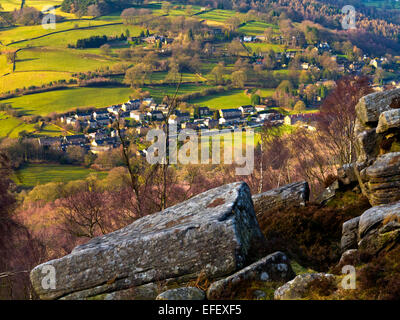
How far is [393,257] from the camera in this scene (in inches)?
392

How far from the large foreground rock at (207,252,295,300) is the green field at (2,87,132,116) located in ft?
380

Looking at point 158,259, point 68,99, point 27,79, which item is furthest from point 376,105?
point 27,79

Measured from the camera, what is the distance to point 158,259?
1097 cm

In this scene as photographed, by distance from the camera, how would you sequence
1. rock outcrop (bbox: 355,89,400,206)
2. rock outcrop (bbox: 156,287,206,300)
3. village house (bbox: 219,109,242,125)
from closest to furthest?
rock outcrop (bbox: 156,287,206,300) < rock outcrop (bbox: 355,89,400,206) < village house (bbox: 219,109,242,125)

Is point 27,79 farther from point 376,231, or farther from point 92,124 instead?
point 376,231

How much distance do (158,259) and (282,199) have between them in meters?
7.88

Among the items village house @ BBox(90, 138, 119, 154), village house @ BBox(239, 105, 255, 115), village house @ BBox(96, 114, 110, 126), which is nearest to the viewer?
village house @ BBox(90, 138, 119, 154)

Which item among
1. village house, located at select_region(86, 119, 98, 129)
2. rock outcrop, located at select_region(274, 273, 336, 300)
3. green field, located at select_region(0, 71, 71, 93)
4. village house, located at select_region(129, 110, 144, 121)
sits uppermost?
rock outcrop, located at select_region(274, 273, 336, 300)

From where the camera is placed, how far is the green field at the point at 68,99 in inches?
4788

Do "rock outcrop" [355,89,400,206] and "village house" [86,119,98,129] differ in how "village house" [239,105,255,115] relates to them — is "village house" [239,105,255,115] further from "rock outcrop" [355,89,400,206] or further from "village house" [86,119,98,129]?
"rock outcrop" [355,89,400,206]

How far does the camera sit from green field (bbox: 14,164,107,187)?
81.2 metres

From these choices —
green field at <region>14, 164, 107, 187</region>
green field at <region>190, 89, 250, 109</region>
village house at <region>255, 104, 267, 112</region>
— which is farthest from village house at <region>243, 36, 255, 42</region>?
green field at <region>14, 164, 107, 187</region>
